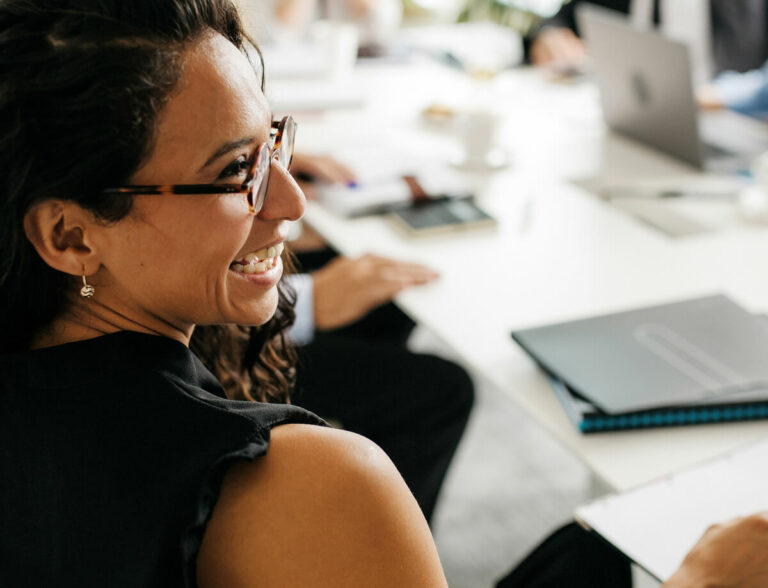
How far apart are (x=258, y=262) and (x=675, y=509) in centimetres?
53

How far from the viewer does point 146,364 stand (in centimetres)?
69

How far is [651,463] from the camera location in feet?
3.13

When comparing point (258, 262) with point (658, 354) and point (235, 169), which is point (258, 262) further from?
point (658, 354)

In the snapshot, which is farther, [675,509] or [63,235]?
[675,509]

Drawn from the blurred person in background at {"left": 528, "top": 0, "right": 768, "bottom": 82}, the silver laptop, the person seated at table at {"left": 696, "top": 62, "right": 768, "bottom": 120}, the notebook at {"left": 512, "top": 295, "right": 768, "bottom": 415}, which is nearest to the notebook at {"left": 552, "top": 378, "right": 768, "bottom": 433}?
the notebook at {"left": 512, "top": 295, "right": 768, "bottom": 415}

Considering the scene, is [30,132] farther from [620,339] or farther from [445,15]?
[445,15]

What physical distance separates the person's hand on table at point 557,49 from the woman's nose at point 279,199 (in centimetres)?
222

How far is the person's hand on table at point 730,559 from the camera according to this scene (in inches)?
29.9

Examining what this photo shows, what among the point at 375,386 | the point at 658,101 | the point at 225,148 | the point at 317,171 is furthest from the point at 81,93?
the point at 658,101

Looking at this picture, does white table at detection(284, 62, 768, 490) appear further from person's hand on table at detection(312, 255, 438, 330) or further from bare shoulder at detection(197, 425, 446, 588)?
bare shoulder at detection(197, 425, 446, 588)

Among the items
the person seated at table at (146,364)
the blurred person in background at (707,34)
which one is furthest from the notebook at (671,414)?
the blurred person in background at (707,34)

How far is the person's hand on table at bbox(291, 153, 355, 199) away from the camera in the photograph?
5.75ft

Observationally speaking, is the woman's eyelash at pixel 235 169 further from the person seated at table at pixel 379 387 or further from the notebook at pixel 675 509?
the person seated at table at pixel 379 387

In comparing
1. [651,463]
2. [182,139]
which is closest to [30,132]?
[182,139]
